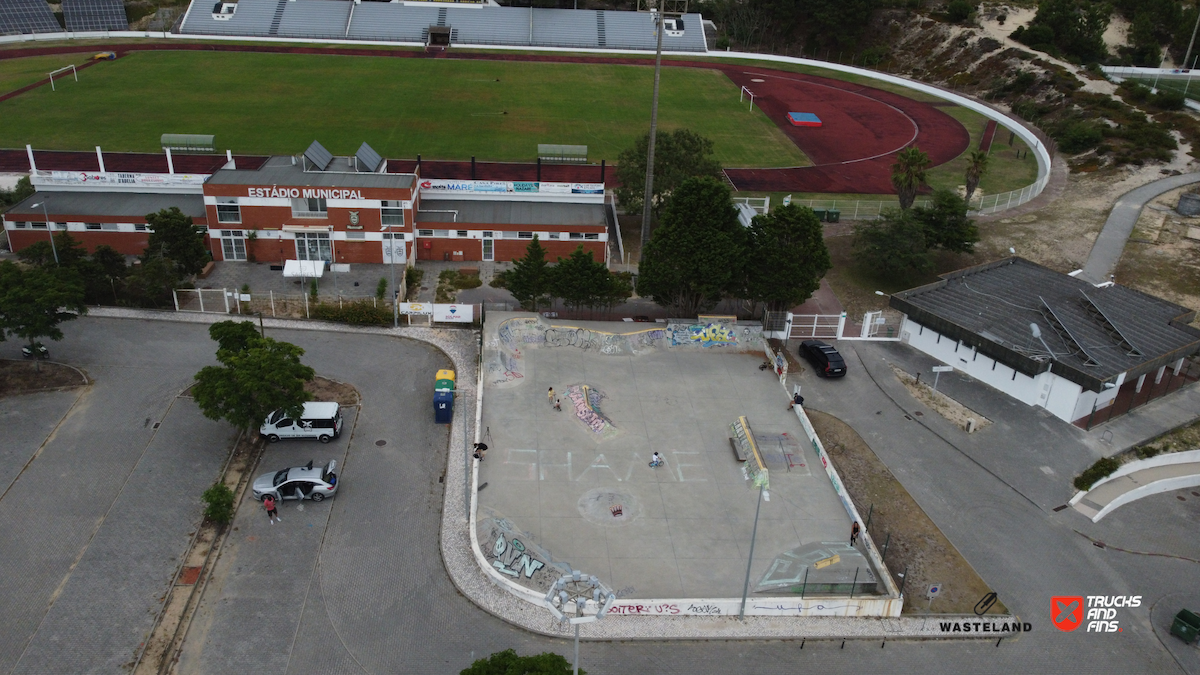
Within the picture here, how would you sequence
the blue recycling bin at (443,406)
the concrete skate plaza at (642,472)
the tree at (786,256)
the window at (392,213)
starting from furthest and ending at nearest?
1. the window at (392,213)
2. the tree at (786,256)
3. the blue recycling bin at (443,406)
4. the concrete skate plaza at (642,472)

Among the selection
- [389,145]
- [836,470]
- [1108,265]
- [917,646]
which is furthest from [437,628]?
[389,145]

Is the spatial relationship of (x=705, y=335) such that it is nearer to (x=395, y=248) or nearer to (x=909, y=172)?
(x=395, y=248)

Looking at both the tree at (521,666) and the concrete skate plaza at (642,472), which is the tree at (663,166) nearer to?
the concrete skate plaza at (642,472)

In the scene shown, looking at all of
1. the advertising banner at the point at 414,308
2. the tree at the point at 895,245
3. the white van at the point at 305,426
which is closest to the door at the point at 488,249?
the advertising banner at the point at 414,308

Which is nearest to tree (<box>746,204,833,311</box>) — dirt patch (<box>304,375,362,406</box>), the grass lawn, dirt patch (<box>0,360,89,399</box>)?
dirt patch (<box>304,375,362,406</box>)

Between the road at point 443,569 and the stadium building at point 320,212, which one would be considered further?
the stadium building at point 320,212

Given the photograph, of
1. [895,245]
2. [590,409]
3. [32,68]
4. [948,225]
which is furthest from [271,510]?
[32,68]
